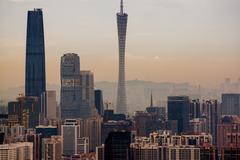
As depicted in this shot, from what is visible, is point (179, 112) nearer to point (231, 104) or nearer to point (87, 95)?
point (231, 104)

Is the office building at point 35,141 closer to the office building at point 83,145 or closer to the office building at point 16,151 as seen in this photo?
the office building at point 16,151

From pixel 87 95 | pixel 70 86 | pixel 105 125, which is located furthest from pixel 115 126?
pixel 70 86

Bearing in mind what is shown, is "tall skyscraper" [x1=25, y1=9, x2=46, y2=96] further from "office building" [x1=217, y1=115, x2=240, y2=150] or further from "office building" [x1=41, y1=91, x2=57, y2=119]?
"office building" [x1=217, y1=115, x2=240, y2=150]

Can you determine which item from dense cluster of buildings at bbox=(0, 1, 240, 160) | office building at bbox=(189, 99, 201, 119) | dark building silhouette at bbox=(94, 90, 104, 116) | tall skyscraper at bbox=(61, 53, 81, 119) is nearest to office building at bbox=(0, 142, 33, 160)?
dense cluster of buildings at bbox=(0, 1, 240, 160)

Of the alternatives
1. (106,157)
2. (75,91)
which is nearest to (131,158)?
(106,157)

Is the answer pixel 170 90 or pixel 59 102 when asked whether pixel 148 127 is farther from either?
pixel 59 102

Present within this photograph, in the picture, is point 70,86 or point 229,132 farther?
point 70,86

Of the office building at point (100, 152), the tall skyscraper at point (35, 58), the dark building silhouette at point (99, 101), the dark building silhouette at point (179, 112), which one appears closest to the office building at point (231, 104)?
the dark building silhouette at point (179, 112)
